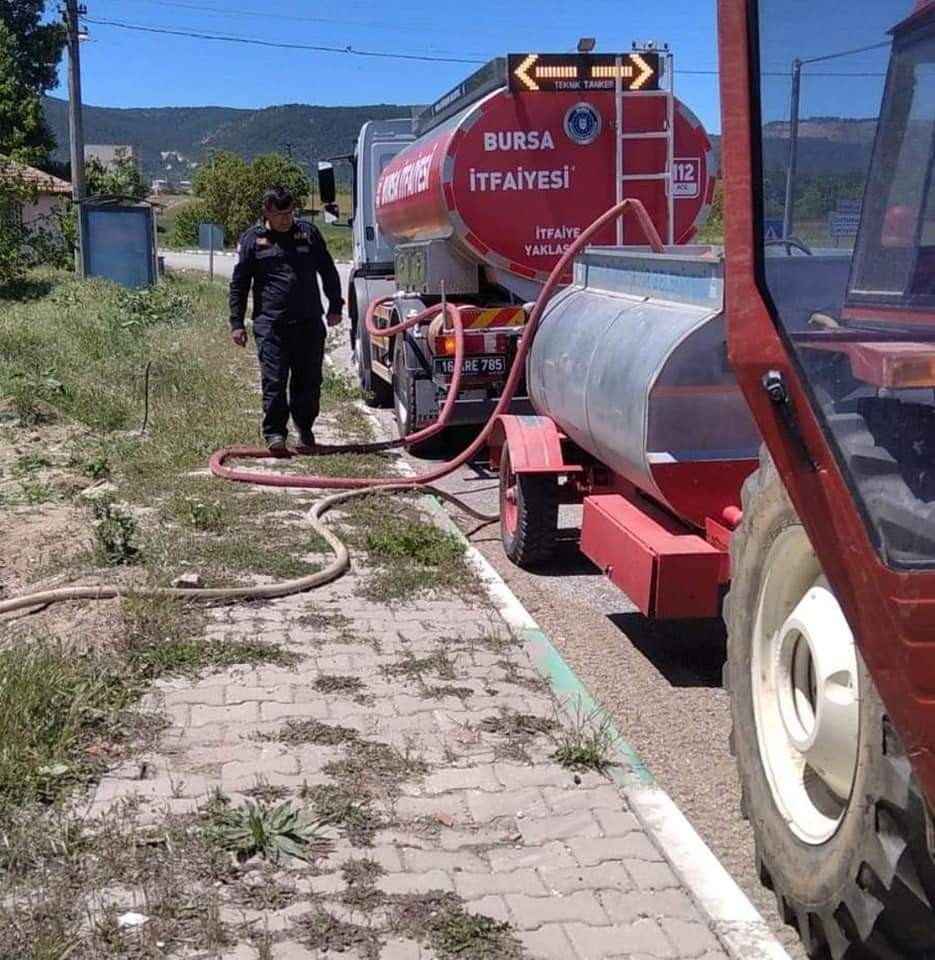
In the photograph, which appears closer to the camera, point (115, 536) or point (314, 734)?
point (314, 734)

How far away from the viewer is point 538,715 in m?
4.97

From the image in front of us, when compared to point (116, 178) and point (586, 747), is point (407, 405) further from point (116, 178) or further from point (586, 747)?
point (116, 178)

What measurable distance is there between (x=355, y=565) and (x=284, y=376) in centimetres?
341

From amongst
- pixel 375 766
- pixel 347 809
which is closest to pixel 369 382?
pixel 375 766

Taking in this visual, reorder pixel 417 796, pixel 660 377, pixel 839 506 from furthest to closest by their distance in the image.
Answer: pixel 660 377, pixel 417 796, pixel 839 506

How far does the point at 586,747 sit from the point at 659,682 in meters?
1.16

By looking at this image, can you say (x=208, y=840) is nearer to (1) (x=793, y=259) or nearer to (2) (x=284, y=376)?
(1) (x=793, y=259)

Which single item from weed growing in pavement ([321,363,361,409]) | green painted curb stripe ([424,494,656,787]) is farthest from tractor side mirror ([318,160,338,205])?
green painted curb stripe ([424,494,656,787])

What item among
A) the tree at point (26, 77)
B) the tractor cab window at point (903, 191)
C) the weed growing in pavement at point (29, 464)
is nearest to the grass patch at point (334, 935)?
the tractor cab window at point (903, 191)

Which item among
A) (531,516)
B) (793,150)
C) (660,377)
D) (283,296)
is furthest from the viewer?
(283,296)

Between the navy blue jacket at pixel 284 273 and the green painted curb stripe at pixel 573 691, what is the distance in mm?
4524

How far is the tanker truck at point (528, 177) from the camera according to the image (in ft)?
32.0

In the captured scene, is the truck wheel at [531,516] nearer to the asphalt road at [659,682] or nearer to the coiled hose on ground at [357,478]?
the asphalt road at [659,682]

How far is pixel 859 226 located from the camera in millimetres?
3033
